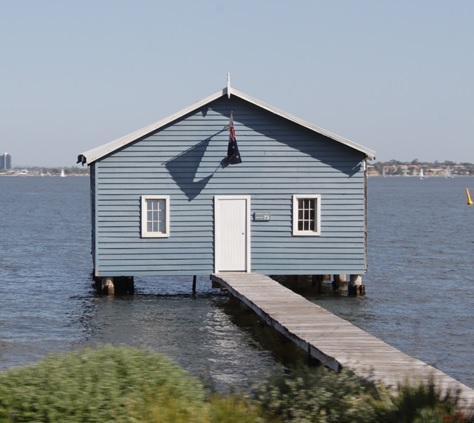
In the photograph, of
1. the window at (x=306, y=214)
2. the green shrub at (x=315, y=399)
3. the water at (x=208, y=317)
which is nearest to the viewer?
the green shrub at (x=315, y=399)

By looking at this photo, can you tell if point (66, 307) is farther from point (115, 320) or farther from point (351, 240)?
point (351, 240)

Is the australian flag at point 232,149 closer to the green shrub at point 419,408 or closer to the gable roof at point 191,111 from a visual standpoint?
the gable roof at point 191,111

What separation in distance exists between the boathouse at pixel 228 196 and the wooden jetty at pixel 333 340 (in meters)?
1.60

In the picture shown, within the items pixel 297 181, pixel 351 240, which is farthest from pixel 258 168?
pixel 351 240

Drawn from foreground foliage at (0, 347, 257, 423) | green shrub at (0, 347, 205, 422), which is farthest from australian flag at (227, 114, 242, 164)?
foreground foliage at (0, 347, 257, 423)

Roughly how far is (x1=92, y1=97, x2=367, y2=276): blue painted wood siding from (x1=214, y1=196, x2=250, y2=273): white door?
6.7 inches

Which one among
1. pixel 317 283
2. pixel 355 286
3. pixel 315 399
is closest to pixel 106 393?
pixel 315 399

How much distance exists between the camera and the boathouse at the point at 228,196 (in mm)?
26672

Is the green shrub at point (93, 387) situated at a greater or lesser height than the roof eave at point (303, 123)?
lesser

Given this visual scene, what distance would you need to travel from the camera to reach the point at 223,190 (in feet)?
88.7

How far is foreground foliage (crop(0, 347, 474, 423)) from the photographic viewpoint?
29.1 ft

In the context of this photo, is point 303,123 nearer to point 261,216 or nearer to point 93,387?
point 261,216

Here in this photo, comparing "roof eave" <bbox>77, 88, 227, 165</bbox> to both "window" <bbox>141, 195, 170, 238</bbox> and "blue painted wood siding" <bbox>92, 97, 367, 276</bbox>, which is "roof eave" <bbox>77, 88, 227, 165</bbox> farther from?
"window" <bbox>141, 195, 170, 238</bbox>

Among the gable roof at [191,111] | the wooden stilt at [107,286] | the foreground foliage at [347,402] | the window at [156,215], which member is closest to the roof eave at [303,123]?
the gable roof at [191,111]
